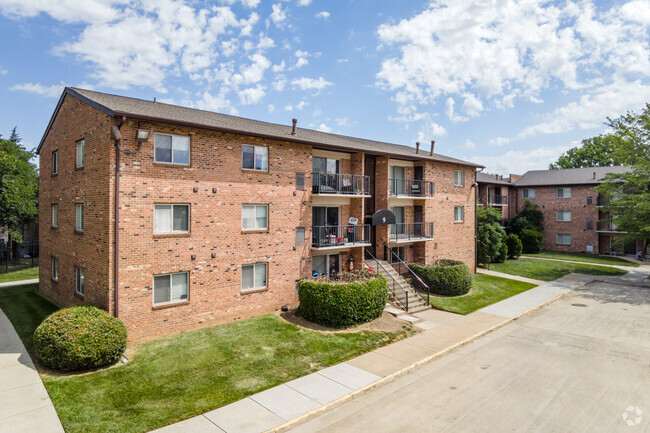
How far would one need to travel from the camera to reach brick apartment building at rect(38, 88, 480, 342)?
37.5ft

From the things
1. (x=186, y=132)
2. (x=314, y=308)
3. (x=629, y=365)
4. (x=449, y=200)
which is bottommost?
(x=629, y=365)

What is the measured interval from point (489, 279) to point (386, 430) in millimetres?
17971

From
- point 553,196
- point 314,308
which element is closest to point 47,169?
point 314,308

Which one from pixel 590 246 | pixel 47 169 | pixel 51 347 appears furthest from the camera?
pixel 590 246

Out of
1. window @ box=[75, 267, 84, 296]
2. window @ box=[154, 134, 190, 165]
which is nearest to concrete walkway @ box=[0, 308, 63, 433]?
window @ box=[75, 267, 84, 296]

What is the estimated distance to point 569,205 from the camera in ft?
123

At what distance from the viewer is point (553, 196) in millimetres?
38562

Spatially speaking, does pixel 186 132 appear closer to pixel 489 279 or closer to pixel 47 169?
pixel 47 169

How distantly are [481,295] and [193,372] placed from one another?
49.1 ft

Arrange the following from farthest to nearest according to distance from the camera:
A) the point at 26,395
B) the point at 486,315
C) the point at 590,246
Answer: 1. the point at 590,246
2. the point at 486,315
3. the point at 26,395

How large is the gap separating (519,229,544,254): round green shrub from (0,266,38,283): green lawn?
133 ft

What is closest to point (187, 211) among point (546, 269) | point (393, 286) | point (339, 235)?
point (339, 235)

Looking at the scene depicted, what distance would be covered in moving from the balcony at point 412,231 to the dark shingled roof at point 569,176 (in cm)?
2519

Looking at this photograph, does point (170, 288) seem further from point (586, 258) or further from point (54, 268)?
point (586, 258)
